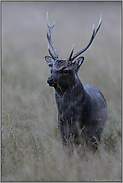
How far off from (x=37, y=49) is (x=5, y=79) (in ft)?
9.10

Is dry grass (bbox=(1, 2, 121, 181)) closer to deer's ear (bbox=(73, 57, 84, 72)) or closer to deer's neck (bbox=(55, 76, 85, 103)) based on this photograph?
deer's neck (bbox=(55, 76, 85, 103))

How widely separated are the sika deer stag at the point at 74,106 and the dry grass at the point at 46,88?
246mm

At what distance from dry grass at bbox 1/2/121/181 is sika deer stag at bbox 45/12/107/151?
25 cm

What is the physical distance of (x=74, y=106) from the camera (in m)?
3.24

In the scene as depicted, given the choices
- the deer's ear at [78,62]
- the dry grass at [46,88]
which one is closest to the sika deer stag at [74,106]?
the deer's ear at [78,62]

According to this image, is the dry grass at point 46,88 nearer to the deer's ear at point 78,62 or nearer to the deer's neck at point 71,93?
the deer's neck at point 71,93

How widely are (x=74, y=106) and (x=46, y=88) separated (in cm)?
264

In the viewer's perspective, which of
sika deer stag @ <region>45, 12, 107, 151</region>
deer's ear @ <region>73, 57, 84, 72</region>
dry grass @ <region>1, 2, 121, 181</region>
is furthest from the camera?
deer's ear @ <region>73, 57, 84, 72</region>

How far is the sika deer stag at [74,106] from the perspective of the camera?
3.10m

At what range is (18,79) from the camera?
7.11m

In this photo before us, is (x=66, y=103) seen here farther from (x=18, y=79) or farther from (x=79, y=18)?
(x=79, y=18)

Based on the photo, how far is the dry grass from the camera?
9.25ft

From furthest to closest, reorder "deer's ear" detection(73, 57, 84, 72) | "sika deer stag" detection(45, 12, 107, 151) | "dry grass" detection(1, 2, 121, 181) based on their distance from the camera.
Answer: "deer's ear" detection(73, 57, 84, 72)
"sika deer stag" detection(45, 12, 107, 151)
"dry grass" detection(1, 2, 121, 181)

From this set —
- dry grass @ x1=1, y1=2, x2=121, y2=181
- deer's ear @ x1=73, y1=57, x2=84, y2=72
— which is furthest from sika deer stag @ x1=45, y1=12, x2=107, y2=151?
dry grass @ x1=1, y1=2, x2=121, y2=181
